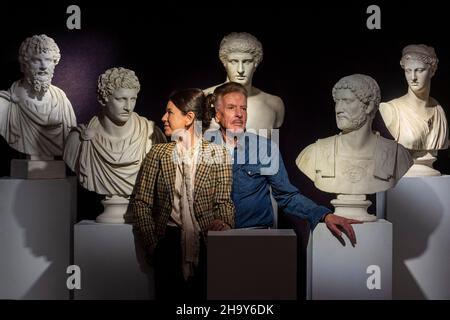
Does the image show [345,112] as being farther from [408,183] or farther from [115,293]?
[115,293]

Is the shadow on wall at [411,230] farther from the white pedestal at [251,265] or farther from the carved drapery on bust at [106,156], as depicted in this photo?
the carved drapery on bust at [106,156]

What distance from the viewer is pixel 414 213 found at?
5.40m

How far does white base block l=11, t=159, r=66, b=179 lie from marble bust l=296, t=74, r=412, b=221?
1451 millimetres

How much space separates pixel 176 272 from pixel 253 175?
0.69m

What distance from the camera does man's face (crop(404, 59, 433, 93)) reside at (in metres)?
5.50

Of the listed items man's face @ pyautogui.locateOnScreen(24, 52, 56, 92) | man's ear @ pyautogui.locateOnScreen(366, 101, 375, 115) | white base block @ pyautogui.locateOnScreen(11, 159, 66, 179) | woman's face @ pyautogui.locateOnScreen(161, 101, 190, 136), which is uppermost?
man's face @ pyautogui.locateOnScreen(24, 52, 56, 92)

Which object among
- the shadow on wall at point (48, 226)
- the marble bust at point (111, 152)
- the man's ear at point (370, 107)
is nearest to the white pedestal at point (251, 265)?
the marble bust at point (111, 152)

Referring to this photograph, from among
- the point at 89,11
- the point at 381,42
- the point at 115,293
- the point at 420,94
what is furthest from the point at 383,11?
the point at 115,293

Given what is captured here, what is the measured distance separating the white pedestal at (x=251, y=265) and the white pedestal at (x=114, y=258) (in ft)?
1.77

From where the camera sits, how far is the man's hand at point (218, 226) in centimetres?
493

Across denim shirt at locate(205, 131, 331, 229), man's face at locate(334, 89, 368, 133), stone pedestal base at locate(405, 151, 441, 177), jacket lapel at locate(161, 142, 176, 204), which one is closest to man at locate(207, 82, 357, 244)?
denim shirt at locate(205, 131, 331, 229)

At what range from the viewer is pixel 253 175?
5.14 meters

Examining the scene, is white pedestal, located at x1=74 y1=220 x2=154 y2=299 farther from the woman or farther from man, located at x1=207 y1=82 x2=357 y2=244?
man, located at x1=207 y1=82 x2=357 y2=244

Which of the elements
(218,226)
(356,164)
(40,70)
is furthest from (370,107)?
(40,70)
